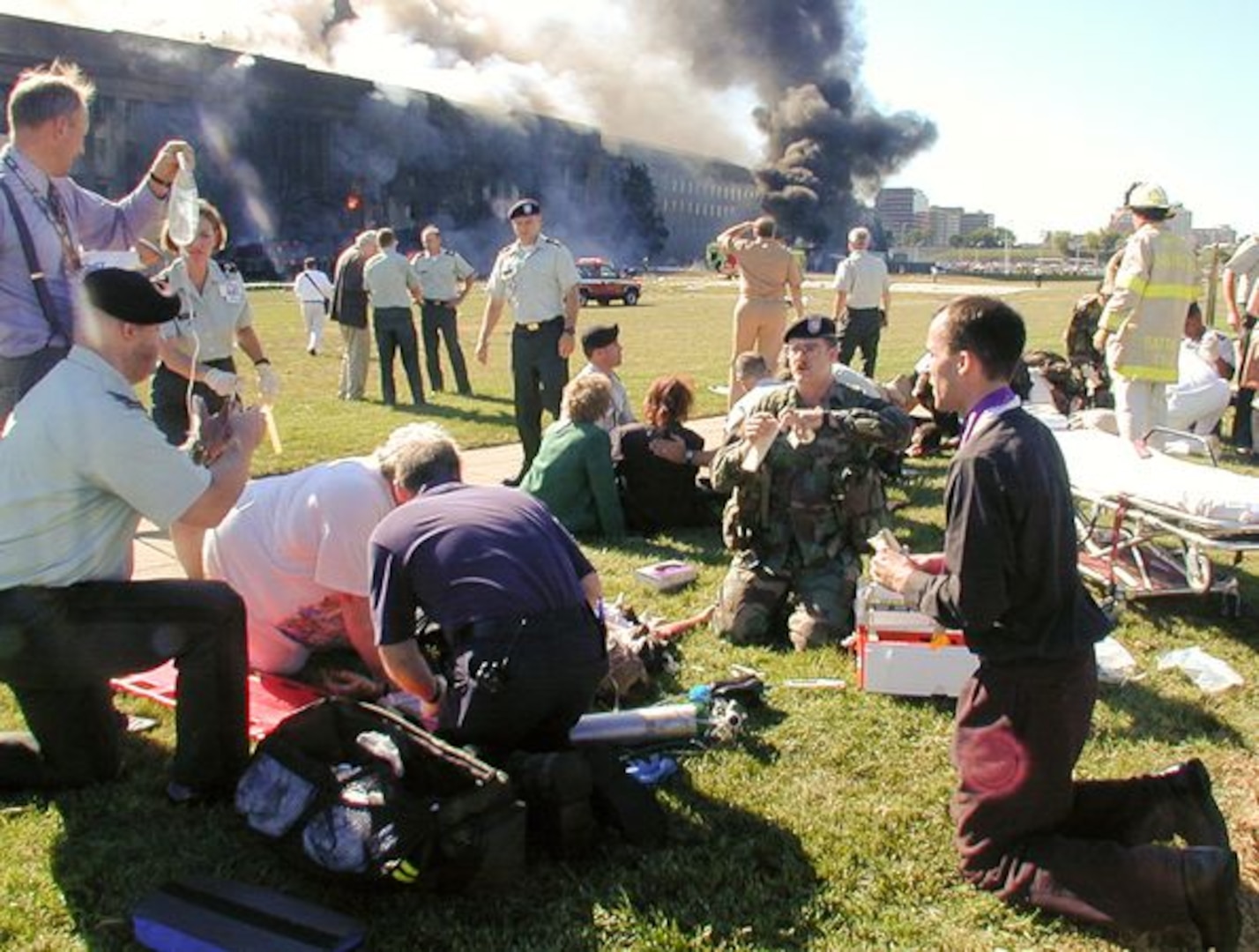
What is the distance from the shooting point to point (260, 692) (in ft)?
14.3

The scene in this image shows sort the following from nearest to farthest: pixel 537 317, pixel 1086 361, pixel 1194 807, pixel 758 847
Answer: pixel 1194 807 < pixel 758 847 < pixel 537 317 < pixel 1086 361

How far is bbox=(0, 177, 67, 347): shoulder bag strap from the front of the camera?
13.2 ft

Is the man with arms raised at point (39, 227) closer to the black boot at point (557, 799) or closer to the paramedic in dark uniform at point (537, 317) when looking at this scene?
the black boot at point (557, 799)

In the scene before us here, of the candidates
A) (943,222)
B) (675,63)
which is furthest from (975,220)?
(675,63)

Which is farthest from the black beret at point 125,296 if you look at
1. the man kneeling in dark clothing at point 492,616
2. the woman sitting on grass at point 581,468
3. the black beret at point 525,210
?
the black beret at point 525,210

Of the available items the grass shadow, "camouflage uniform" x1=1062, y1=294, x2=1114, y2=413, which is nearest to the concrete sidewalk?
"camouflage uniform" x1=1062, y1=294, x2=1114, y2=413

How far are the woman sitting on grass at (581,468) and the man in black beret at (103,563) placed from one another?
304 cm

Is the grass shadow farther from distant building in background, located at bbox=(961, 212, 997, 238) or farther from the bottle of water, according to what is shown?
distant building in background, located at bbox=(961, 212, 997, 238)

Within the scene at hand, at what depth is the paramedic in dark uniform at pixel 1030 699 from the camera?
284 cm

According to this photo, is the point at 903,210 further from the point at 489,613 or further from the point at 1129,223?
the point at 489,613

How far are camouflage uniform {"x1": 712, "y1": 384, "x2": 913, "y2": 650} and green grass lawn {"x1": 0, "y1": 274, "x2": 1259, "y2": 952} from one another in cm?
26

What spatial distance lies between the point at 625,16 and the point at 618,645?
6771cm

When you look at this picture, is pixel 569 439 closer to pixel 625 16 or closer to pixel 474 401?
pixel 474 401

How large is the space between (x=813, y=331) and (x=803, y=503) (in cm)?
78
